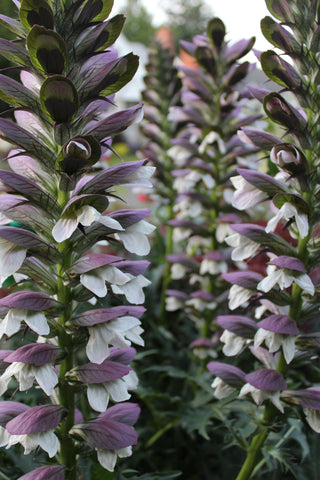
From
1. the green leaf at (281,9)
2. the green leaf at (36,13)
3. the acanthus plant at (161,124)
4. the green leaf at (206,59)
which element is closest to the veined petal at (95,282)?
the green leaf at (36,13)

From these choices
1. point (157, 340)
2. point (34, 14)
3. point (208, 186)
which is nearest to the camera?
point (34, 14)

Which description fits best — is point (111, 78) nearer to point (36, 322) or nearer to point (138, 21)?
point (36, 322)

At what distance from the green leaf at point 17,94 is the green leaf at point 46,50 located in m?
0.07

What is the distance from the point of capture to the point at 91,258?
1.11 meters

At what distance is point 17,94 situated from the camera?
1123mm

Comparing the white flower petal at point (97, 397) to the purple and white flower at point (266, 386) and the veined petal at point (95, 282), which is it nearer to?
the veined petal at point (95, 282)

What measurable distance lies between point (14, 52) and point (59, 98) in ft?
0.69

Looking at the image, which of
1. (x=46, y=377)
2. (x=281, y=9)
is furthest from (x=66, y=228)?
(x=281, y=9)

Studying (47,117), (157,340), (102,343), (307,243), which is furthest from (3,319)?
(157,340)

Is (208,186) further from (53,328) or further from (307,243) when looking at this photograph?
(53,328)

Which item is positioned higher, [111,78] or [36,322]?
[111,78]

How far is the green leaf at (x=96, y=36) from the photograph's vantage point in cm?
112

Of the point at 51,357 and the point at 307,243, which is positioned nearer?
the point at 51,357

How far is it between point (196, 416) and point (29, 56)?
165 centimetres
